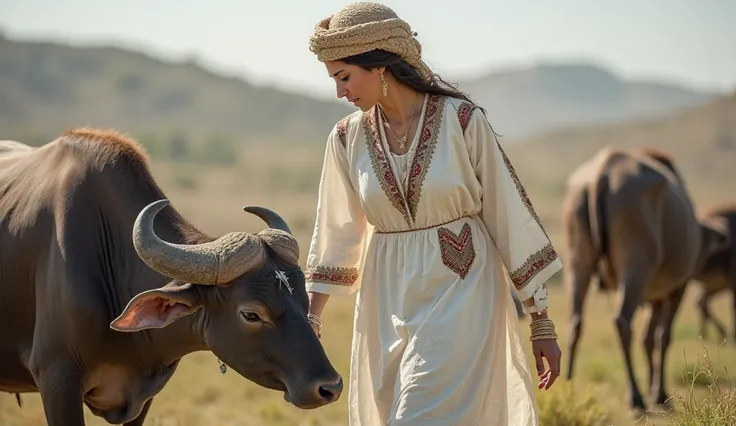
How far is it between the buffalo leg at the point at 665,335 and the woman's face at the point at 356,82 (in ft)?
24.4

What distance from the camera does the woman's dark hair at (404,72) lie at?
17.7 feet

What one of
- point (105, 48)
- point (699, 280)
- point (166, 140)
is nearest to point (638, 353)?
point (699, 280)

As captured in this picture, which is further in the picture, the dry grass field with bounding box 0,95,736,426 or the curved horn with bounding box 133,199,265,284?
the dry grass field with bounding box 0,95,736,426

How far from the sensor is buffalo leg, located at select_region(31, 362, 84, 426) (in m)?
5.74

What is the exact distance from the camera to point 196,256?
17.4 ft

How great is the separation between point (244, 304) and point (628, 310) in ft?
22.8

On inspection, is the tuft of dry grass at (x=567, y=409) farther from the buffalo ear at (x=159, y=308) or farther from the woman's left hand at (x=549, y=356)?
the buffalo ear at (x=159, y=308)

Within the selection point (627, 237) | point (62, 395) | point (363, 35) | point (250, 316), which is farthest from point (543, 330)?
point (627, 237)

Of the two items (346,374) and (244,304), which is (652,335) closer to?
(346,374)

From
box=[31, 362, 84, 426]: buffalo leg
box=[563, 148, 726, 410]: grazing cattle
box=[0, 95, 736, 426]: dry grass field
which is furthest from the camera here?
box=[563, 148, 726, 410]: grazing cattle

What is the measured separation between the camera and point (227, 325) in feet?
17.9

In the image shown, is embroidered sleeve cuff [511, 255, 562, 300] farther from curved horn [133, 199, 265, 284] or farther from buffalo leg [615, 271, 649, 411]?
buffalo leg [615, 271, 649, 411]

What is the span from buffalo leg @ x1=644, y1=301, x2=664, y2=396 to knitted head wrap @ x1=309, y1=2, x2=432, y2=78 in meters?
7.87

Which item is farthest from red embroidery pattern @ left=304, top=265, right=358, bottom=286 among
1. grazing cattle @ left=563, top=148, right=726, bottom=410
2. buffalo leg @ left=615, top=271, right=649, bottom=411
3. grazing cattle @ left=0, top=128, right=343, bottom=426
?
buffalo leg @ left=615, top=271, right=649, bottom=411
